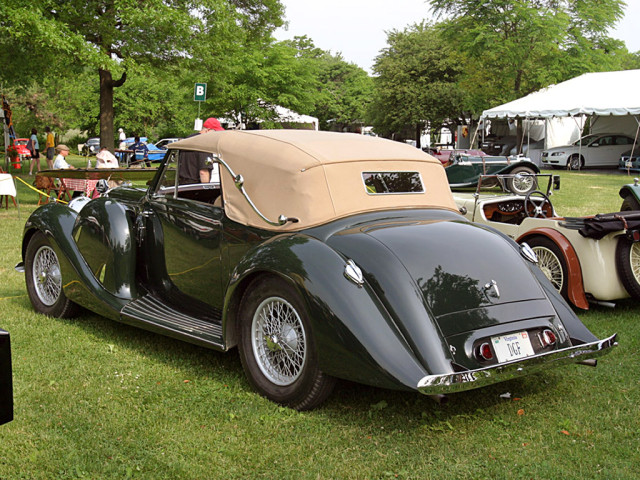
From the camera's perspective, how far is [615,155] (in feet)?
101

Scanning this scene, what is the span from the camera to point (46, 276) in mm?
6219

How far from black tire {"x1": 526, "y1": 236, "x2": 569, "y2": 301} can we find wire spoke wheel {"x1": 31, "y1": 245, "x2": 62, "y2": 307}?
4561mm

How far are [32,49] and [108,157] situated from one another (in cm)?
409

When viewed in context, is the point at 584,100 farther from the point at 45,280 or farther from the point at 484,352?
the point at 484,352

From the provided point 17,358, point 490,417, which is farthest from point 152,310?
point 490,417

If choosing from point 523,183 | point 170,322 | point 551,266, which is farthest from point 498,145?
point 170,322

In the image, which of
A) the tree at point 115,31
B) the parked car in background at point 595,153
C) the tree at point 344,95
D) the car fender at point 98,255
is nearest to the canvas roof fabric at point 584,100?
the parked car in background at point 595,153

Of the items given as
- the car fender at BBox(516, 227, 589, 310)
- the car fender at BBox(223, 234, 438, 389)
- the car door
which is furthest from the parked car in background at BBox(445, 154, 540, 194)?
the car fender at BBox(223, 234, 438, 389)

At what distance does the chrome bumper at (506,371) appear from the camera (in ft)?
11.5

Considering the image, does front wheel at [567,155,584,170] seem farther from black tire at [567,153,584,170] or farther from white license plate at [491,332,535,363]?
white license plate at [491,332,535,363]

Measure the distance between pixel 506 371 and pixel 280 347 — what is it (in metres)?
1.35

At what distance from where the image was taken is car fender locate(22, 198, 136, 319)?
5410mm

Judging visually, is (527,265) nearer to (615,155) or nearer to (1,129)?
(615,155)

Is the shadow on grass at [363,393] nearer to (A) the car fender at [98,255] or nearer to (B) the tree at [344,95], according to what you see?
(A) the car fender at [98,255]
